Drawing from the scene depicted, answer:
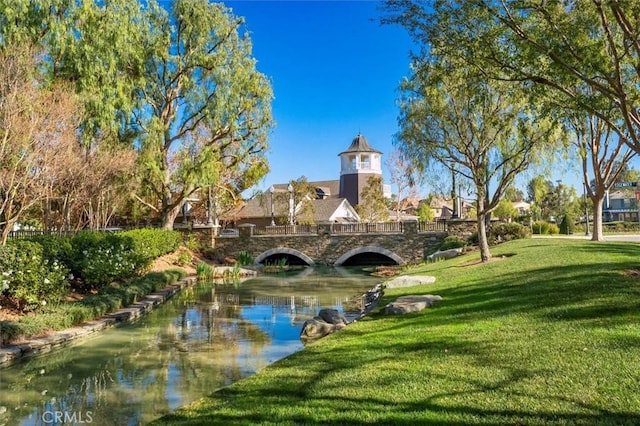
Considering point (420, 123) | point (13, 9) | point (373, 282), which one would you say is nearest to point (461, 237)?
point (373, 282)

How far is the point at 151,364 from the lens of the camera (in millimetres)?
8047

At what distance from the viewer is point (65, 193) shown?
1844 cm

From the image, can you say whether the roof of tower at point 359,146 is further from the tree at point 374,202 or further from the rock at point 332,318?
the rock at point 332,318

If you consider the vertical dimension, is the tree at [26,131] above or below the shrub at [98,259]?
above

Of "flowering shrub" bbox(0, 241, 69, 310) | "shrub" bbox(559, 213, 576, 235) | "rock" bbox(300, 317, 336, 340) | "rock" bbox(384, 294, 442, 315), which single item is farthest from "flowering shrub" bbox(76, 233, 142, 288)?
"shrub" bbox(559, 213, 576, 235)

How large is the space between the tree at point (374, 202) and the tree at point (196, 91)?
21695mm

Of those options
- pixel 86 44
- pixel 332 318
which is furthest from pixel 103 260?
pixel 86 44

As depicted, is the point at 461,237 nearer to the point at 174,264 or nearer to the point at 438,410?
the point at 174,264

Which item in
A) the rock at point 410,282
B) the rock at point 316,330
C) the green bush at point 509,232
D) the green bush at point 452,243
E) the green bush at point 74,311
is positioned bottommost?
the rock at point 316,330

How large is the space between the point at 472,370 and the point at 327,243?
84.9ft

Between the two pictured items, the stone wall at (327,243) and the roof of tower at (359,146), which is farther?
the roof of tower at (359,146)

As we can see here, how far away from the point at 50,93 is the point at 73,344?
9.27 meters

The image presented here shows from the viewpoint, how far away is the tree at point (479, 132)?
1459 centimetres

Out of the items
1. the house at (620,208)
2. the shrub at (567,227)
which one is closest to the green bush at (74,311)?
the shrub at (567,227)
